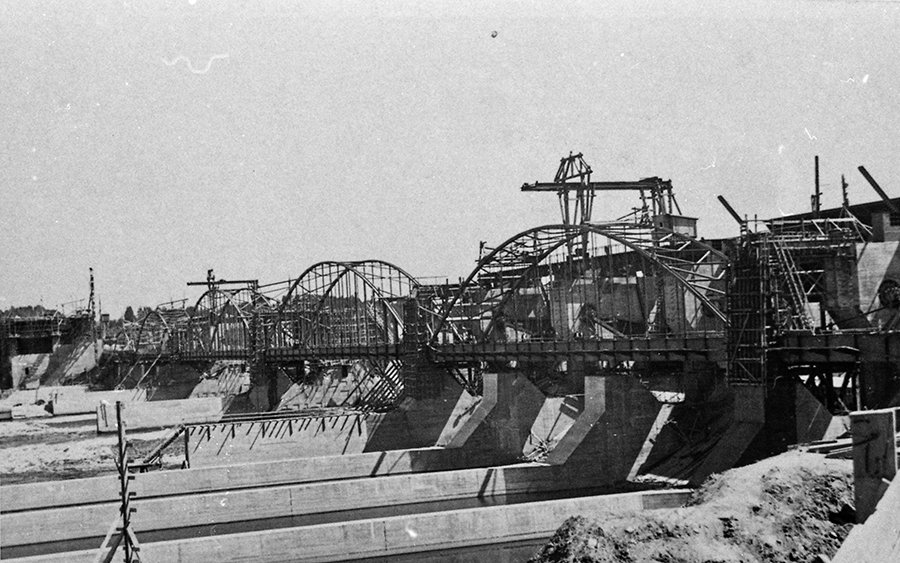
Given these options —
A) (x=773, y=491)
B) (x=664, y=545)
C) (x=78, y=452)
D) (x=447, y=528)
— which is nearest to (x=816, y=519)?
(x=773, y=491)

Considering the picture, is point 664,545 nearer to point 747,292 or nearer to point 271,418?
point 747,292

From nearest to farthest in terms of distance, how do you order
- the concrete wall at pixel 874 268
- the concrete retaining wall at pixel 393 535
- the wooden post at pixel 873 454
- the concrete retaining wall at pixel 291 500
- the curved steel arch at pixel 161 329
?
the wooden post at pixel 873 454 < the concrete retaining wall at pixel 393 535 < the concrete retaining wall at pixel 291 500 < the concrete wall at pixel 874 268 < the curved steel arch at pixel 161 329

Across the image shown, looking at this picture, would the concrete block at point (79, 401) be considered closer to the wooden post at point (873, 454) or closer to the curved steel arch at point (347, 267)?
the curved steel arch at point (347, 267)

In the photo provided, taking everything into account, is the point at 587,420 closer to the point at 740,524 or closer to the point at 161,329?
the point at 740,524

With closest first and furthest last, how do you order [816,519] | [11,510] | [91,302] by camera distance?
[816,519], [11,510], [91,302]

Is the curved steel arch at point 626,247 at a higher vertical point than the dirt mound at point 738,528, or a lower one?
higher

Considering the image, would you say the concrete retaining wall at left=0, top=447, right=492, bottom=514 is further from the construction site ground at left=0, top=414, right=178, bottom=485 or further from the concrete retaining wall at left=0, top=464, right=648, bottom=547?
the construction site ground at left=0, top=414, right=178, bottom=485

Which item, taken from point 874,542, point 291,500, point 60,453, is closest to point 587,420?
point 291,500

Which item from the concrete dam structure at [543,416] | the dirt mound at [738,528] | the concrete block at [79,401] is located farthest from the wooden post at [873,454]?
the concrete block at [79,401]

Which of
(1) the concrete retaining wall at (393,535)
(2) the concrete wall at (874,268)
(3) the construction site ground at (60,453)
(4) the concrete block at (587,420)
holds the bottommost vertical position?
(3) the construction site ground at (60,453)
